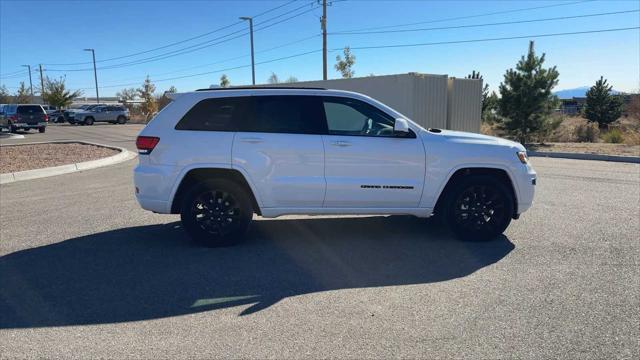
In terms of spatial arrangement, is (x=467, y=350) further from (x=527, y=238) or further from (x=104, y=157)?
(x=104, y=157)

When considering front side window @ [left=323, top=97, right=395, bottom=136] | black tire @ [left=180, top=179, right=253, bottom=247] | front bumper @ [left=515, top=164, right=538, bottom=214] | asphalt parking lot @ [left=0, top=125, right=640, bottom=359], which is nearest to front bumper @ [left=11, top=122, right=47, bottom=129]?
asphalt parking lot @ [left=0, top=125, right=640, bottom=359]

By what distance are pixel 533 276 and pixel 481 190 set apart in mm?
1409

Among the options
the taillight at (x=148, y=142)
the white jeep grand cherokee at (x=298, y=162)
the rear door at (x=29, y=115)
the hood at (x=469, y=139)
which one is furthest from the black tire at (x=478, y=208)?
the rear door at (x=29, y=115)

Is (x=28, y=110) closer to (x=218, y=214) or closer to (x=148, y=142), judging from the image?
(x=148, y=142)

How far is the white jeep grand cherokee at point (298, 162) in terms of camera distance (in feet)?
17.8

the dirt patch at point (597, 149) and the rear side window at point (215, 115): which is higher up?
the rear side window at point (215, 115)

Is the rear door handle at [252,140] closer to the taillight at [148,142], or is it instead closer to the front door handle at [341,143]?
the front door handle at [341,143]

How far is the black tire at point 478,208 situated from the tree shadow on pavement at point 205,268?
16 cm

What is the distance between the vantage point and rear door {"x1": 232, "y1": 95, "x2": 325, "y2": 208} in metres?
5.42

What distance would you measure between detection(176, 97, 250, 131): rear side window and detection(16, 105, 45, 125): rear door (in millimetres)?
29402

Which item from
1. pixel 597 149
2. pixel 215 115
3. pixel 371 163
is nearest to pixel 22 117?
pixel 215 115

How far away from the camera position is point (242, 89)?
18.8 feet

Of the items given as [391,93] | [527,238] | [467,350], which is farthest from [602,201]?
[391,93]

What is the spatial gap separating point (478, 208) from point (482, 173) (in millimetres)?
441
